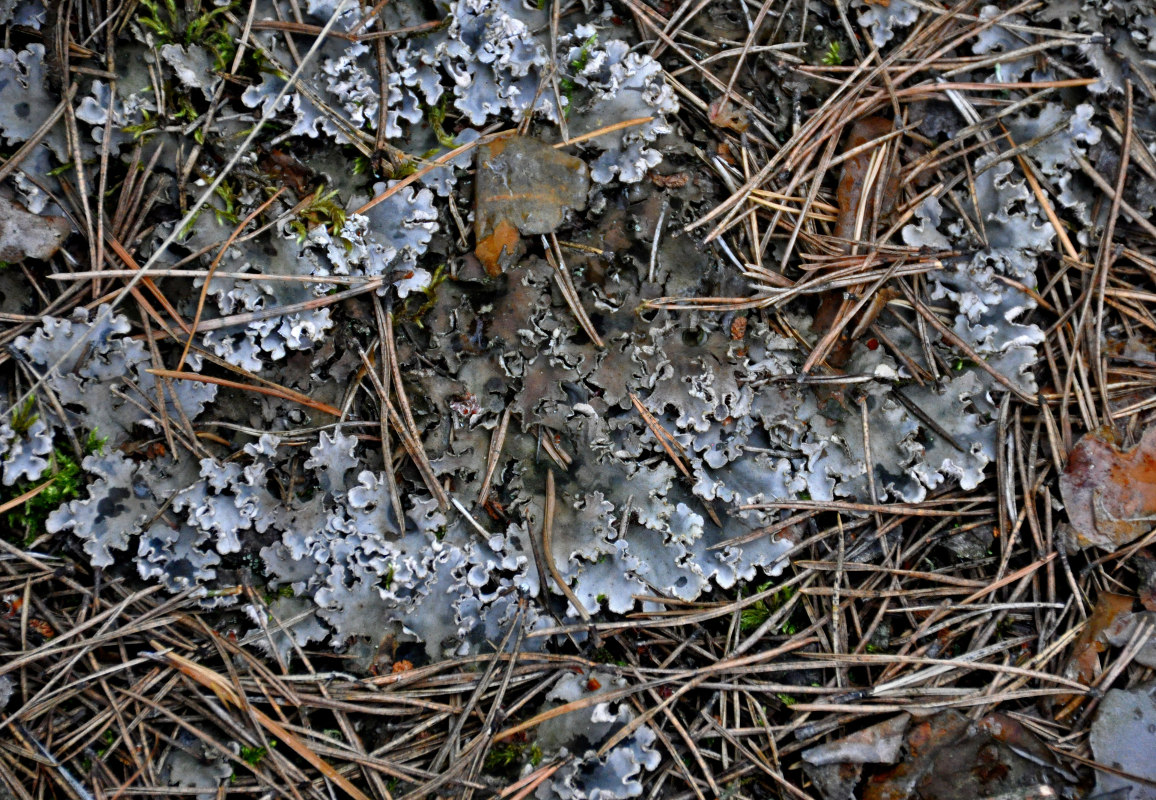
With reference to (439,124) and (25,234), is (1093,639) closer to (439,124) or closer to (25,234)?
(439,124)

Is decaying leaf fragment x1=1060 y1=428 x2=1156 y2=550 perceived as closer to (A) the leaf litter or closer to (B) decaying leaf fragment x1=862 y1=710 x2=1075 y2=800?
(A) the leaf litter

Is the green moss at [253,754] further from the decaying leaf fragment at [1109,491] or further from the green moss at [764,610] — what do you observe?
the decaying leaf fragment at [1109,491]

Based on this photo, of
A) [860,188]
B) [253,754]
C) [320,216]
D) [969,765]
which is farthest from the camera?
[860,188]

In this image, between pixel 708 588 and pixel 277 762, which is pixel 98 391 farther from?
pixel 708 588

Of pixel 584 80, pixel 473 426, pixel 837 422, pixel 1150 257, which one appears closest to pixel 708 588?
pixel 837 422

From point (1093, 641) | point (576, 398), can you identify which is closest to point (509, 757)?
point (576, 398)
